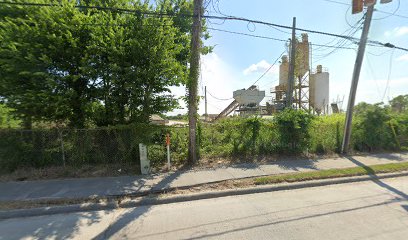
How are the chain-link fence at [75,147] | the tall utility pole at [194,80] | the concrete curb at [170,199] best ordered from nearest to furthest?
1. the concrete curb at [170,199]
2. the chain-link fence at [75,147]
3. the tall utility pole at [194,80]

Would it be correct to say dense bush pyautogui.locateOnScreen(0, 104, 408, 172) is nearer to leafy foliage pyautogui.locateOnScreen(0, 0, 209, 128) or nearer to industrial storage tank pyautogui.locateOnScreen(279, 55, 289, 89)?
leafy foliage pyautogui.locateOnScreen(0, 0, 209, 128)

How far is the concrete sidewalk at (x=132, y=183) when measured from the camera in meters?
5.69

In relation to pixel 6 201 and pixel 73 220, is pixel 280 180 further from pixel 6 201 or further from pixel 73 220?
pixel 6 201

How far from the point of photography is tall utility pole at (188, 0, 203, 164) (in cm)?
752

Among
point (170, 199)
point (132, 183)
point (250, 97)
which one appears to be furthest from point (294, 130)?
point (250, 97)

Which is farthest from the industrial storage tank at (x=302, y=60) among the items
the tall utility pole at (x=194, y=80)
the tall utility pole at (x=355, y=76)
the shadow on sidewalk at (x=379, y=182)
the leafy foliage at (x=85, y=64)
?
the leafy foliage at (x=85, y=64)

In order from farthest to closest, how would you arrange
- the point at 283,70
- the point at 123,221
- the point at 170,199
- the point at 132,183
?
the point at 283,70 → the point at 132,183 → the point at 170,199 → the point at 123,221

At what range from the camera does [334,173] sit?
7.19 metres

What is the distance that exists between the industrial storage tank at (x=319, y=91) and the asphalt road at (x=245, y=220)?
28613 mm

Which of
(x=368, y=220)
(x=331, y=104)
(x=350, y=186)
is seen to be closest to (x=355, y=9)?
(x=350, y=186)

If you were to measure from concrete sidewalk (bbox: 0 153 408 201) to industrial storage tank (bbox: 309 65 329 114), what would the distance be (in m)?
25.6

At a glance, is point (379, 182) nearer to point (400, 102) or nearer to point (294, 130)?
point (294, 130)

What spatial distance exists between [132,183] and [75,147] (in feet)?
9.19

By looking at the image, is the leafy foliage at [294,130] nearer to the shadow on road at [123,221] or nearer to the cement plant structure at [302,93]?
the shadow on road at [123,221]
